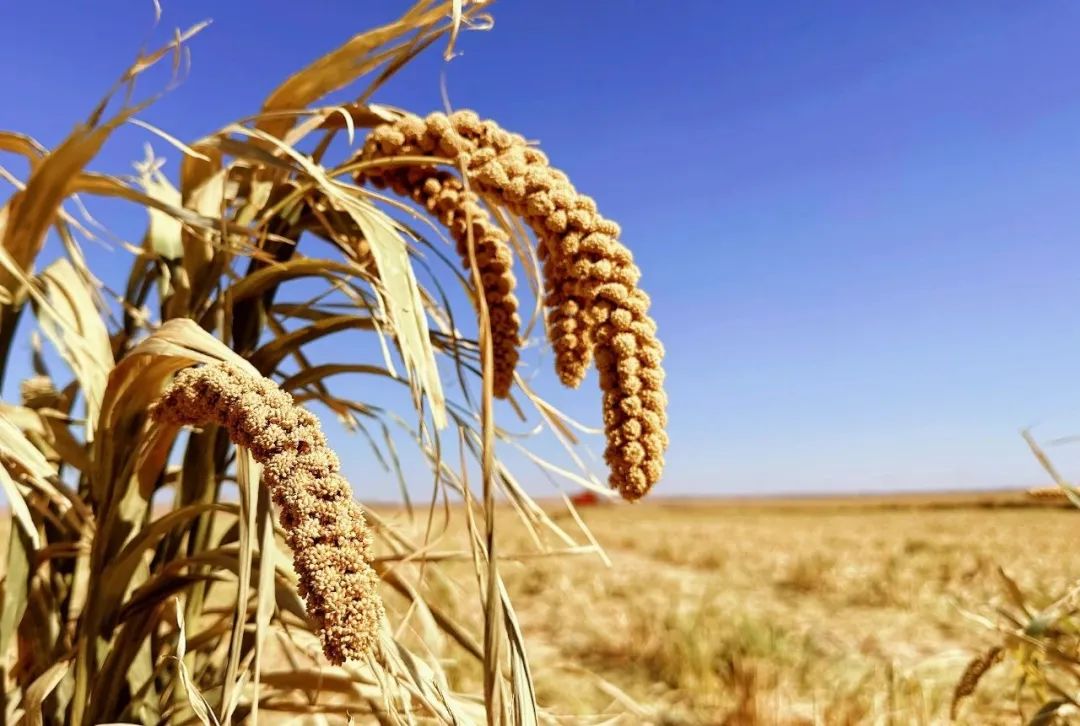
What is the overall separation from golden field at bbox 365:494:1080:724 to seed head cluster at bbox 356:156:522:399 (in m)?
0.46

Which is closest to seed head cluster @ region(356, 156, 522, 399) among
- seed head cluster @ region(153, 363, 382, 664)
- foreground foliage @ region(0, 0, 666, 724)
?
foreground foliage @ region(0, 0, 666, 724)

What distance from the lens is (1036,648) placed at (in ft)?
4.45

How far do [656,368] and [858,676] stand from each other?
9.58ft

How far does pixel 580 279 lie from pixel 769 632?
2969 mm

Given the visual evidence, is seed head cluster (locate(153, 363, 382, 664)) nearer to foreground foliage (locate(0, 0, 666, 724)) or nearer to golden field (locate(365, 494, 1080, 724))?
foreground foliage (locate(0, 0, 666, 724))

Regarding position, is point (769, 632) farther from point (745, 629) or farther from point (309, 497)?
point (309, 497)

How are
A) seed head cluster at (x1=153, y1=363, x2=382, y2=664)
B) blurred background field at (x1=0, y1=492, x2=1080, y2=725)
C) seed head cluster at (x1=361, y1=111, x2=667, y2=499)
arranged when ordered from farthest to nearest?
1. blurred background field at (x1=0, y1=492, x2=1080, y2=725)
2. seed head cluster at (x1=361, y1=111, x2=667, y2=499)
3. seed head cluster at (x1=153, y1=363, x2=382, y2=664)

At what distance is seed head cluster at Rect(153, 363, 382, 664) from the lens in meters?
0.72

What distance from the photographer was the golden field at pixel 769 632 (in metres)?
2.46

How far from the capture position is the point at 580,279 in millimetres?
1203

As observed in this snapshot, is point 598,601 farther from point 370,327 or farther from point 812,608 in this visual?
point 370,327

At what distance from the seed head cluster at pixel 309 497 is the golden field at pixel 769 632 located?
0.73 meters

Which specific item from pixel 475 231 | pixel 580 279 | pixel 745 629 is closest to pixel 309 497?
pixel 580 279

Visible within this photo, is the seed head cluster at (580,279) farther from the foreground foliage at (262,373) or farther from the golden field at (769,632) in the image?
the golden field at (769,632)
